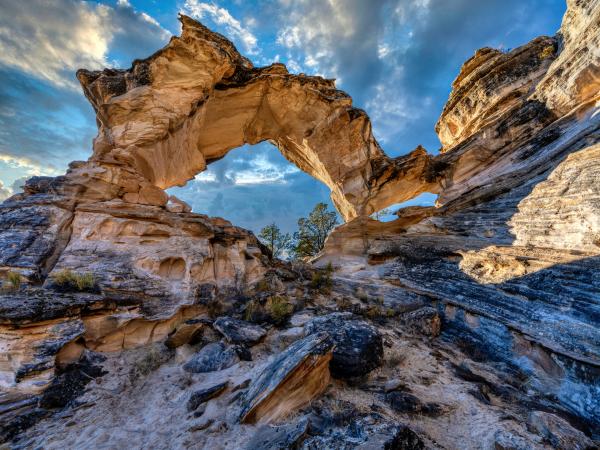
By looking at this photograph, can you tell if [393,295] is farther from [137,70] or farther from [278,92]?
[137,70]

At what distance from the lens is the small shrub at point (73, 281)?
287 inches

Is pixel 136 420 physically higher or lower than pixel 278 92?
lower

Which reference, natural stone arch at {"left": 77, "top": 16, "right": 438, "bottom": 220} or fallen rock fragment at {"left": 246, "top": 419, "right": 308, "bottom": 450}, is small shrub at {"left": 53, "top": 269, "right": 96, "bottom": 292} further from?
fallen rock fragment at {"left": 246, "top": 419, "right": 308, "bottom": 450}

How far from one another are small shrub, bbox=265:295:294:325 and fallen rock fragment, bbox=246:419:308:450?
4.00 meters

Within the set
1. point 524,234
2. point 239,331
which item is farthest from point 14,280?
point 524,234

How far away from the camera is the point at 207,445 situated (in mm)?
4156

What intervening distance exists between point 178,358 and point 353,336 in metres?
4.70

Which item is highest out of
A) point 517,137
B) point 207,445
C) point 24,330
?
point 517,137

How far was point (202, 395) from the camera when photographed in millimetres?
5207

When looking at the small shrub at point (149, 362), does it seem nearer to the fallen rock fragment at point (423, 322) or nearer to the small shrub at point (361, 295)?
the small shrub at point (361, 295)

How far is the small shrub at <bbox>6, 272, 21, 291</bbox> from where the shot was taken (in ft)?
22.4

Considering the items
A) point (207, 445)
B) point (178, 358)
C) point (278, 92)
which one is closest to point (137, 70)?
point (278, 92)

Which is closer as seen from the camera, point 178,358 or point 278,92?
point 178,358

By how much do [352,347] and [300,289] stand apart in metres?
5.32
